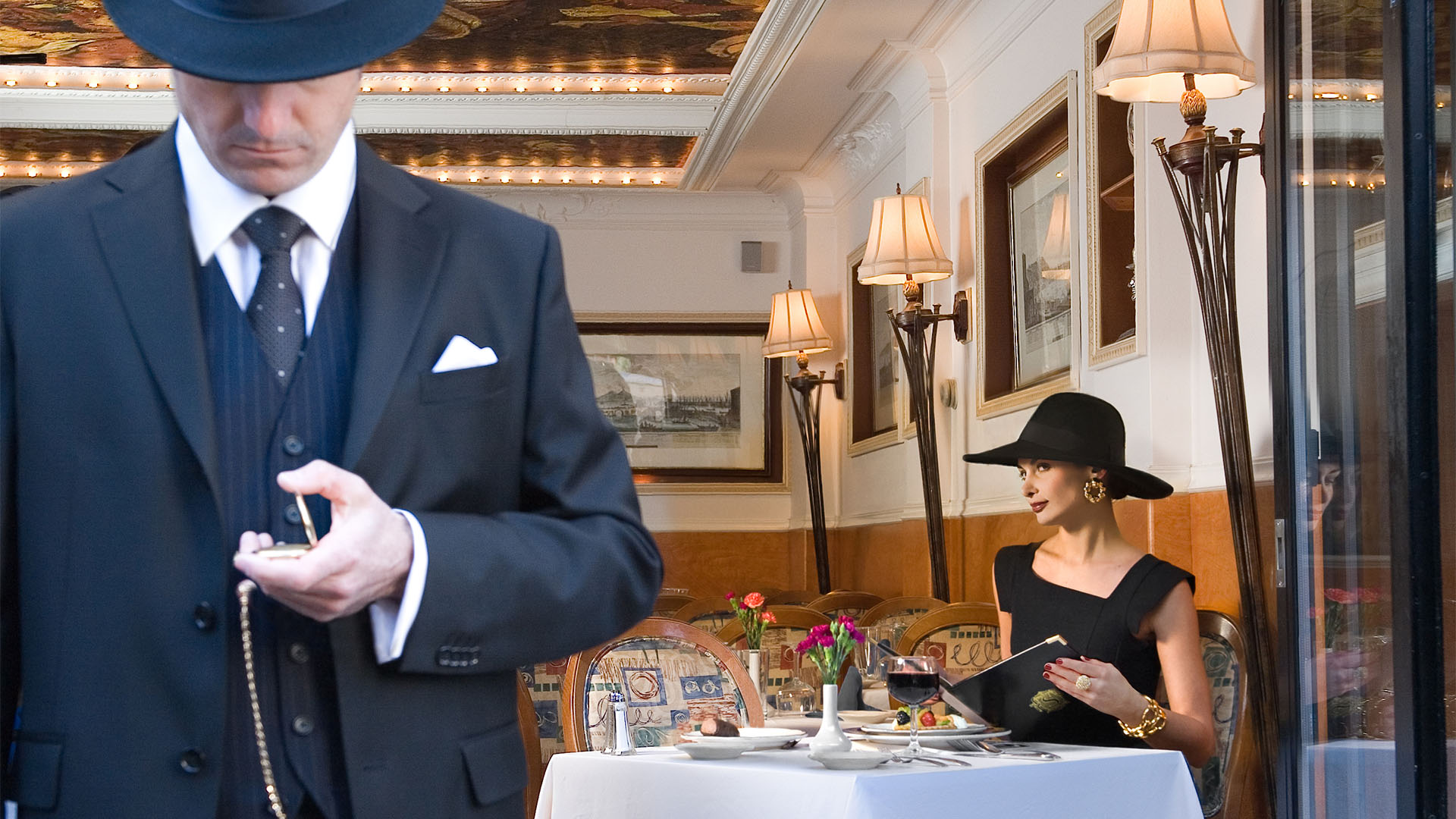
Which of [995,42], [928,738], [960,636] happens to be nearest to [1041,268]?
[995,42]

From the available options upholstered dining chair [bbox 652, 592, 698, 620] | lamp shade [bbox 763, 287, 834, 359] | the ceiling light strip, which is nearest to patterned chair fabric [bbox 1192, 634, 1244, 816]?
upholstered dining chair [bbox 652, 592, 698, 620]

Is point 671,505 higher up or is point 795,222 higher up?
point 795,222

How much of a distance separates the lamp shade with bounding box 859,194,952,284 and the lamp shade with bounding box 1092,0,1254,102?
2.76 metres

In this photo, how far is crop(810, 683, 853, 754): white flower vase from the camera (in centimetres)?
252

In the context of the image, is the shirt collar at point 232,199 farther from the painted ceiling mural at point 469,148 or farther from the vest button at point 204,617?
the painted ceiling mural at point 469,148

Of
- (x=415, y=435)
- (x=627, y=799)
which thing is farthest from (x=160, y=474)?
(x=627, y=799)

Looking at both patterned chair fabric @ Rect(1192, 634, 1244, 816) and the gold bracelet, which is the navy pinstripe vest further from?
patterned chair fabric @ Rect(1192, 634, 1244, 816)

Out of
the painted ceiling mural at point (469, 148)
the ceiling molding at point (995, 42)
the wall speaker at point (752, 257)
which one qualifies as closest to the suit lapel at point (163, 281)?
the ceiling molding at point (995, 42)

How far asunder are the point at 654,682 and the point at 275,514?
2667 millimetres

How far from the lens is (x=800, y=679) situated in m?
3.66

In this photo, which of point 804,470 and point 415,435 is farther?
point 804,470

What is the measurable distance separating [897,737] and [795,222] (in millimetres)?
7965

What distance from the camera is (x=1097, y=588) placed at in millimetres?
3549

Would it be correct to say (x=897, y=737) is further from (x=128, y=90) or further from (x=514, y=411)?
(x=128, y=90)
